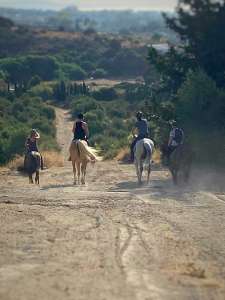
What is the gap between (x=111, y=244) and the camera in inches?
478

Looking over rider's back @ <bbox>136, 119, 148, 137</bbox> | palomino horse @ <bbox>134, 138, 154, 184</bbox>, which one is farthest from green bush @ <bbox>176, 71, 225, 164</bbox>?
palomino horse @ <bbox>134, 138, 154, 184</bbox>

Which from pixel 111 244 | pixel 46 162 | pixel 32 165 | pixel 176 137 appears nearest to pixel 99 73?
pixel 46 162

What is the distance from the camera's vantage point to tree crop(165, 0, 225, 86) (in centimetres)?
3059

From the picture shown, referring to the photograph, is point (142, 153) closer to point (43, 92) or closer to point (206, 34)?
point (206, 34)

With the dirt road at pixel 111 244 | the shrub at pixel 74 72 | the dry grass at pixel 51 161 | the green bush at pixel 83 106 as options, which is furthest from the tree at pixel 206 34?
the shrub at pixel 74 72

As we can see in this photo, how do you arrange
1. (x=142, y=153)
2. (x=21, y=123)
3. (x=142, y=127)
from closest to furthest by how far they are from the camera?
(x=142, y=153) → (x=142, y=127) → (x=21, y=123)

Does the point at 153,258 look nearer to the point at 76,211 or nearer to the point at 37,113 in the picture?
the point at 76,211

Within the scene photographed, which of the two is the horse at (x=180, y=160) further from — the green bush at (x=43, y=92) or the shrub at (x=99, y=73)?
the shrub at (x=99, y=73)

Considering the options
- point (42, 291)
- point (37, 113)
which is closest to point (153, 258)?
point (42, 291)

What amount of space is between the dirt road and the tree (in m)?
12.5

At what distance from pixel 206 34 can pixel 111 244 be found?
811 inches

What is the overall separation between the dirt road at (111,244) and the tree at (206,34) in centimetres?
1247

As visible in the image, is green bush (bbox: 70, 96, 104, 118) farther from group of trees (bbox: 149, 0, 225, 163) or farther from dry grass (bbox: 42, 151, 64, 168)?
dry grass (bbox: 42, 151, 64, 168)

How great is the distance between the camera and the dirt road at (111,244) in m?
A: 9.85
